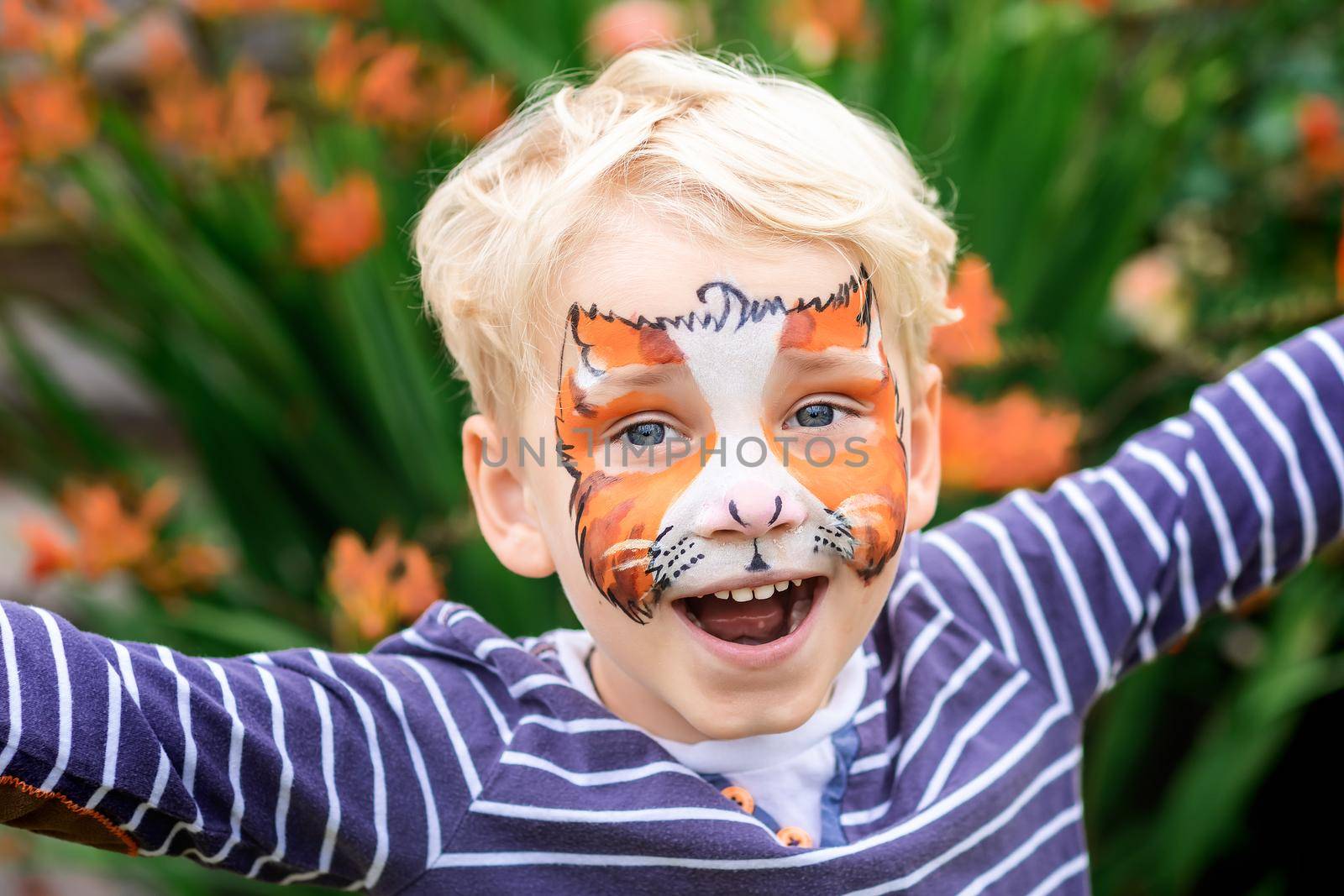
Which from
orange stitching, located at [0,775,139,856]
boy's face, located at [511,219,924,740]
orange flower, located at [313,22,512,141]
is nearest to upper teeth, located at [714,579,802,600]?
boy's face, located at [511,219,924,740]

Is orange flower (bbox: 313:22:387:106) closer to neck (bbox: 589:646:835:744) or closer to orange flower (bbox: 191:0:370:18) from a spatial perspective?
orange flower (bbox: 191:0:370:18)


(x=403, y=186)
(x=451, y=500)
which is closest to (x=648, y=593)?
(x=451, y=500)

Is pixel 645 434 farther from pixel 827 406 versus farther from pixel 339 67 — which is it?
pixel 339 67

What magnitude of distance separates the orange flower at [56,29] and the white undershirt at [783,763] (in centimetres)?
120

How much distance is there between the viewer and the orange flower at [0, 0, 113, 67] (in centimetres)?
160

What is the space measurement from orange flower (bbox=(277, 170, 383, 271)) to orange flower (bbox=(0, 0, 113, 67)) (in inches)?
12.8

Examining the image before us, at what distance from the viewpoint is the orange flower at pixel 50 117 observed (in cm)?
157

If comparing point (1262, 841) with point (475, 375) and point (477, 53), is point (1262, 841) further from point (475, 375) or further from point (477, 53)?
point (477, 53)

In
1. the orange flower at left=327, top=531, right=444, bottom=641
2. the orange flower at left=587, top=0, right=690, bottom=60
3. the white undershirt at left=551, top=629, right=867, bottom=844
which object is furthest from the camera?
the orange flower at left=587, top=0, right=690, bottom=60

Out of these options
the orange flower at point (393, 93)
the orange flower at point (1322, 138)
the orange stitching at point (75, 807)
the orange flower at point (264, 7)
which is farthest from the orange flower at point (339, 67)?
the orange flower at point (1322, 138)

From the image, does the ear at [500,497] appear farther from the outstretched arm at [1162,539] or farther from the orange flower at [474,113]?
the orange flower at [474,113]

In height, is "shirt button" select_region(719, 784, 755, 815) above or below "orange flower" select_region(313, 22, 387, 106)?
below

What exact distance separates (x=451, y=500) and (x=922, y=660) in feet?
2.69

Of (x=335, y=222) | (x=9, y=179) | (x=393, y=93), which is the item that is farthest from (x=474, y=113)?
(x=9, y=179)
